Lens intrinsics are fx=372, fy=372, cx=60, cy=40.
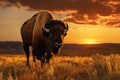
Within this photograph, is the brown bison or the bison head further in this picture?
the brown bison

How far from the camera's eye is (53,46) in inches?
656

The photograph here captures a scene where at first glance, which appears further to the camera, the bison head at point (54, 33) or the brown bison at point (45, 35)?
the brown bison at point (45, 35)

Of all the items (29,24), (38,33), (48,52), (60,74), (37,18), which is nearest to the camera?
(60,74)

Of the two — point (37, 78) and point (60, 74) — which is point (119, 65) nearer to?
point (60, 74)

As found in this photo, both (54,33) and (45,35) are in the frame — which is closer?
(54,33)

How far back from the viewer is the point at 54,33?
16.6 m

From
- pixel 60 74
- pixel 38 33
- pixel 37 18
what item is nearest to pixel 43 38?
pixel 38 33

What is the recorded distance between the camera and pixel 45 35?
17656mm

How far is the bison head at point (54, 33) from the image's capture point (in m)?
16.1

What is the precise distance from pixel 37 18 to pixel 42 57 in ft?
9.78

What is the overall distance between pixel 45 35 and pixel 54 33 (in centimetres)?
114

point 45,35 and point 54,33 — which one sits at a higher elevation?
point 54,33

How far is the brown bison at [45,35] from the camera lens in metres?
16.6

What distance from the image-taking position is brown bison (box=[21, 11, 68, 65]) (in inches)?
652
